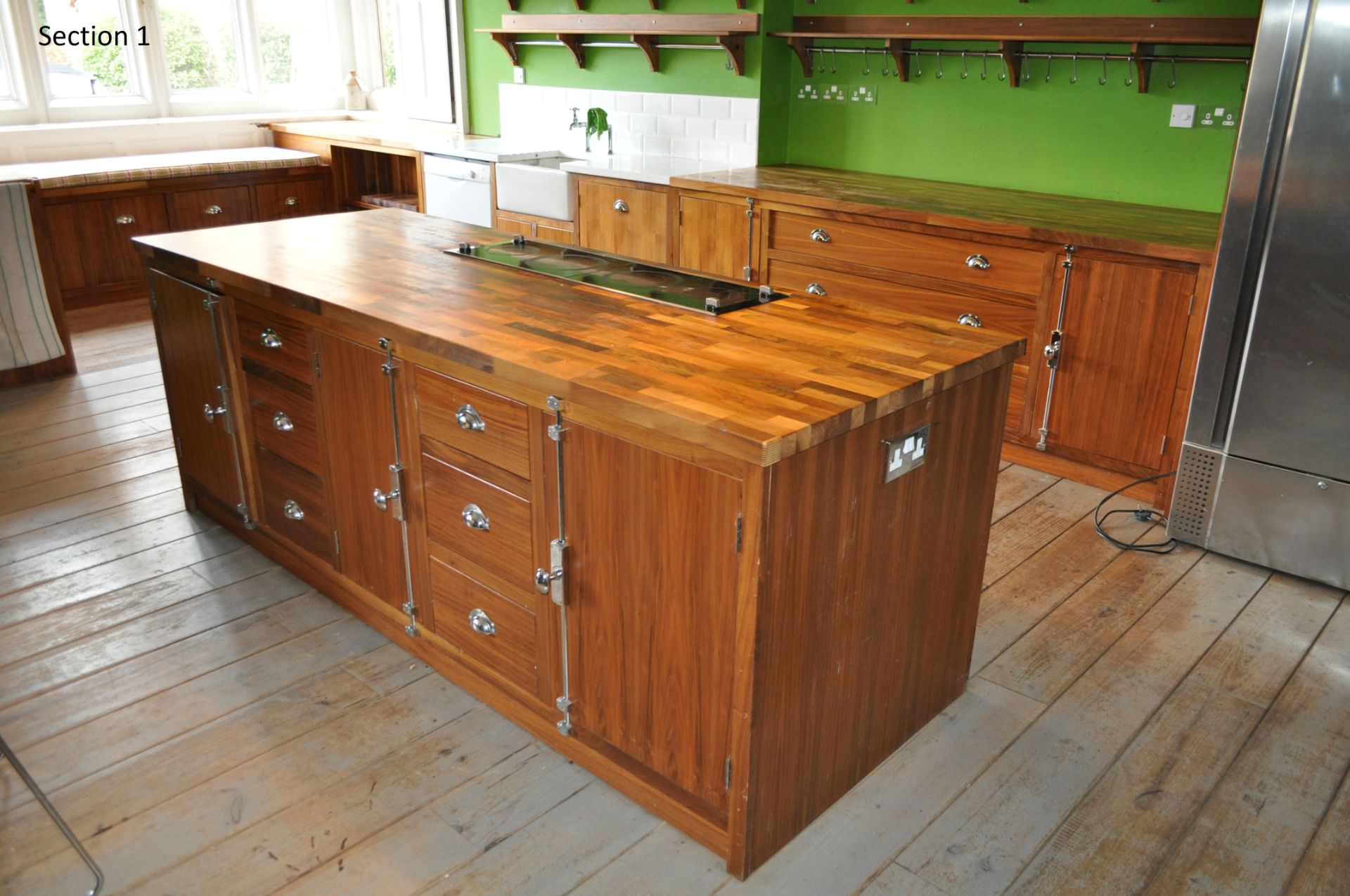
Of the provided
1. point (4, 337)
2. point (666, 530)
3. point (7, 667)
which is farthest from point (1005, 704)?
point (4, 337)

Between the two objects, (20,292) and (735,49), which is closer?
(20,292)

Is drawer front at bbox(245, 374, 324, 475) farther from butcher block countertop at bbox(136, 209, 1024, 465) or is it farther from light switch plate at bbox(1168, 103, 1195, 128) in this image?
light switch plate at bbox(1168, 103, 1195, 128)

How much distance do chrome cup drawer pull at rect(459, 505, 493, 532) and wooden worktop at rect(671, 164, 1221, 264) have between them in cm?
224

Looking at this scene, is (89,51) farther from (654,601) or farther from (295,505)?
(654,601)

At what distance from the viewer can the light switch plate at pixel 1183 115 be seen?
12.6 feet

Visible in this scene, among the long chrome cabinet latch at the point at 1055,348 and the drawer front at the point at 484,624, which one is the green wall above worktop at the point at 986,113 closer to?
the long chrome cabinet latch at the point at 1055,348

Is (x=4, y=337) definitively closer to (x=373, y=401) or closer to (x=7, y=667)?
(x=7, y=667)

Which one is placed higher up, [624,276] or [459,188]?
[624,276]

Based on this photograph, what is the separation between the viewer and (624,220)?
4.92 metres

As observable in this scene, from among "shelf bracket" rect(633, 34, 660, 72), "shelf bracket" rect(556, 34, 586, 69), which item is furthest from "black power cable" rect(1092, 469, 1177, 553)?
"shelf bracket" rect(556, 34, 586, 69)

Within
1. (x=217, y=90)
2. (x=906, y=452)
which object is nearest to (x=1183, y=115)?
(x=906, y=452)

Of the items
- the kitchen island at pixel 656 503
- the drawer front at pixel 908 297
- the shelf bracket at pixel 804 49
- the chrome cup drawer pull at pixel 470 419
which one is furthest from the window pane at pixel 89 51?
the chrome cup drawer pull at pixel 470 419

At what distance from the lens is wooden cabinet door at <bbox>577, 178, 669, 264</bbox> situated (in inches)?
188

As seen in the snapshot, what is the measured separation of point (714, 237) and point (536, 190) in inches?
46.1
